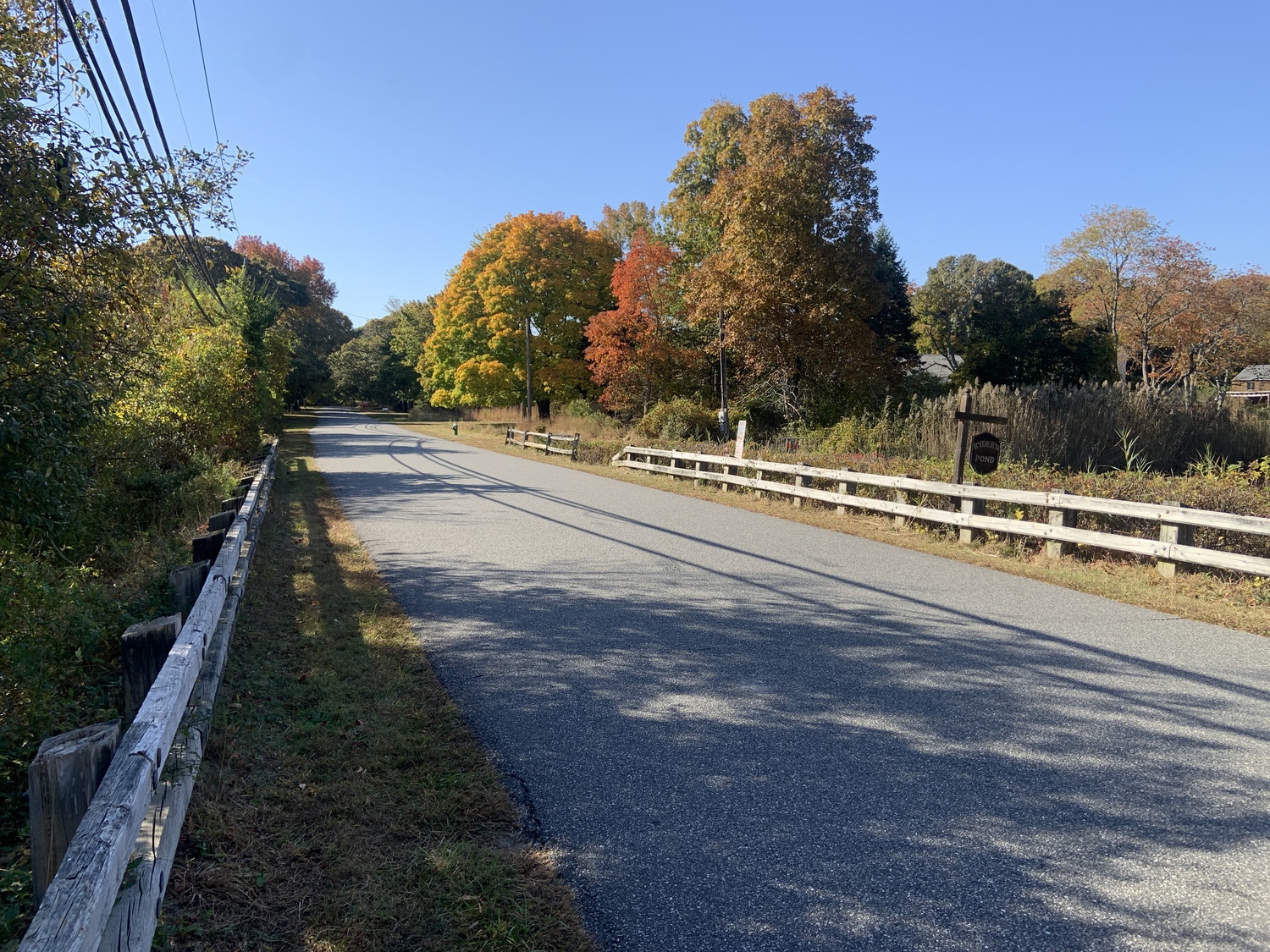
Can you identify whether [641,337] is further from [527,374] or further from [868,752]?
[868,752]

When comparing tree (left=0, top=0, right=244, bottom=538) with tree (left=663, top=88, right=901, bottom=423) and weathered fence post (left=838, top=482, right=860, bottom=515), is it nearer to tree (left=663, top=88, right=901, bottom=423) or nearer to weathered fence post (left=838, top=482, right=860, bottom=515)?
weathered fence post (left=838, top=482, right=860, bottom=515)

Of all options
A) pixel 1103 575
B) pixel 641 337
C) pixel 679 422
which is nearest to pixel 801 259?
pixel 679 422

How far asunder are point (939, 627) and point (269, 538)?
313 inches

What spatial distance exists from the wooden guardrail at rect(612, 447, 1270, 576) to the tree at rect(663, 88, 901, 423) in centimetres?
650

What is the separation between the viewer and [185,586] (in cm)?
421

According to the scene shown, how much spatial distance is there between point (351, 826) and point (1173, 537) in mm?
8043

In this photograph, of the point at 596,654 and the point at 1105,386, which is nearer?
the point at 596,654

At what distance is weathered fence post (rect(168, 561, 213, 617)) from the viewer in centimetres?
419

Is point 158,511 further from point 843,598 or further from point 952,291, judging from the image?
point 952,291

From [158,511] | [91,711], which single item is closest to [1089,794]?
[91,711]

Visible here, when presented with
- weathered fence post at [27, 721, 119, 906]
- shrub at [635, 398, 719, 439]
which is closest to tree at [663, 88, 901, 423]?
shrub at [635, 398, 719, 439]

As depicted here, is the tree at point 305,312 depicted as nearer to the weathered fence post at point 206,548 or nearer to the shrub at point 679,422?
the shrub at point 679,422

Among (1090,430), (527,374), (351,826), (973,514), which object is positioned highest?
(527,374)

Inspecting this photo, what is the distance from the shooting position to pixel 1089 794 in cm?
344
